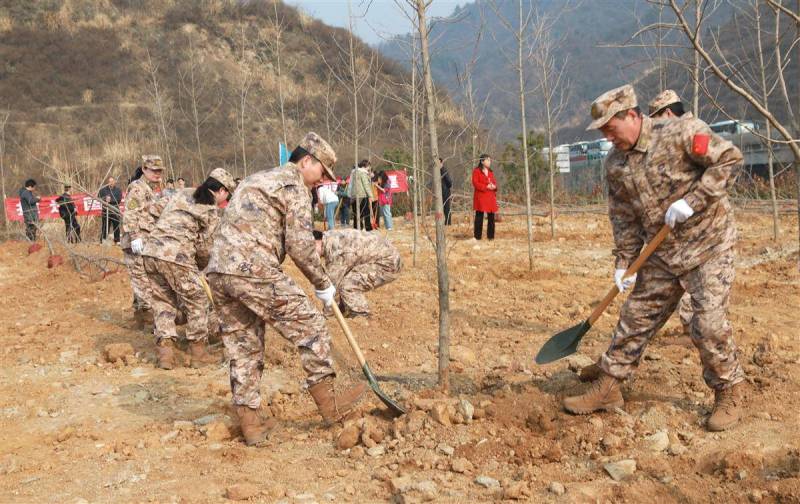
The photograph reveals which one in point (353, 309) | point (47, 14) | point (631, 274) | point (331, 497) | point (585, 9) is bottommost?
point (331, 497)

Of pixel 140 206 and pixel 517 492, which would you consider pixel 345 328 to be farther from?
pixel 140 206

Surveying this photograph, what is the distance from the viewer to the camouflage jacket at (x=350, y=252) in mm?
6715

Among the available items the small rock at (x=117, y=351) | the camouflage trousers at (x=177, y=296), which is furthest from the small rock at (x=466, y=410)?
the small rock at (x=117, y=351)

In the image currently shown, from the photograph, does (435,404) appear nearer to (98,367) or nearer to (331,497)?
(331,497)

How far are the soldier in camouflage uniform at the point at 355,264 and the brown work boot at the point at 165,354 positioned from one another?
5.20 ft

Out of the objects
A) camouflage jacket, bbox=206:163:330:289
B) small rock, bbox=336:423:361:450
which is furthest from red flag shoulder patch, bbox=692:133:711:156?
small rock, bbox=336:423:361:450

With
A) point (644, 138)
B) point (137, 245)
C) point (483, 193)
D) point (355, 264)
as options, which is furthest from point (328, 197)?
point (644, 138)

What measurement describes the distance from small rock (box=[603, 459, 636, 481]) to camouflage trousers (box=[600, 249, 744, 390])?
0.66 metres

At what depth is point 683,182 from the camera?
3.58 metres

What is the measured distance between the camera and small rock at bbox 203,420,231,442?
420 centimetres

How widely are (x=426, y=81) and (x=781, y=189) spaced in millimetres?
15830

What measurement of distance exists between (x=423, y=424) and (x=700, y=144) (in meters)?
2.06

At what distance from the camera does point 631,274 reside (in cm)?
378

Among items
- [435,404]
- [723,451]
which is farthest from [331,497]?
[723,451]
